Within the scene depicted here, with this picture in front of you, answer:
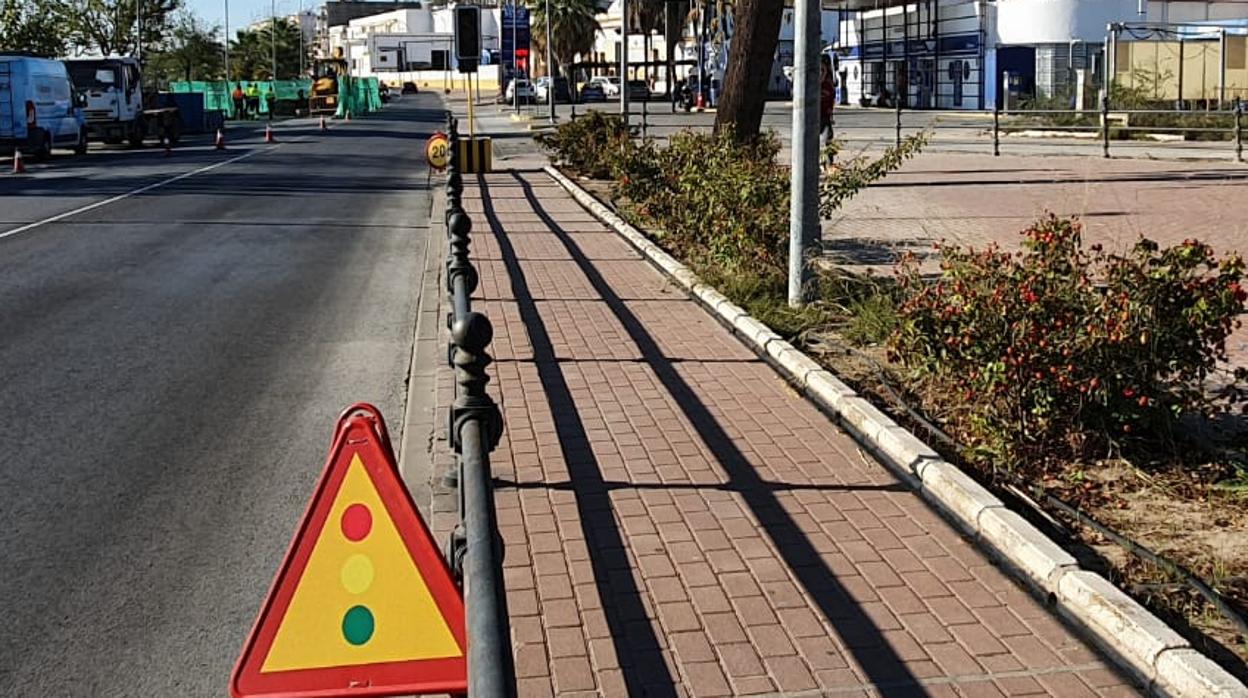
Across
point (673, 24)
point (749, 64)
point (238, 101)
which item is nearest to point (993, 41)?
point (673, 24)

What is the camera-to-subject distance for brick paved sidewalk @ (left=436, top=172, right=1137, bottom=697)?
15.0ft

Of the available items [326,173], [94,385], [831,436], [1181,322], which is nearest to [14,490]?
[94,385]

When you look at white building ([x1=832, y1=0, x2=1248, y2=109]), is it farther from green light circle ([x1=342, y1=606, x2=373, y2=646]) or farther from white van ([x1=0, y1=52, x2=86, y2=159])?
green light circle ([x1=342, y1=606, x2=373, y2=646])

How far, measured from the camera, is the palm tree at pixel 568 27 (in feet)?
323

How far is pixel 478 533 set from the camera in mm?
3225

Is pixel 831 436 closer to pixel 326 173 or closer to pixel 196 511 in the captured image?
pixel 196 511

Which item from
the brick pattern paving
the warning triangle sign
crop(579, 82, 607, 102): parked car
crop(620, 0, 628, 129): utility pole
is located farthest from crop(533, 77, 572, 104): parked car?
the warning triangle sign

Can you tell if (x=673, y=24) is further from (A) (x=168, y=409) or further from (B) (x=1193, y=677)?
(B) (x=1193, y=677)

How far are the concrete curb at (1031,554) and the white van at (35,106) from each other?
30.5 m

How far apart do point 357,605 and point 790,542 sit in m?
2.14

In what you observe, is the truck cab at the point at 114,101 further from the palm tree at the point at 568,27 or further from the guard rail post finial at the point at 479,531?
the palm tree at the point at 568,27

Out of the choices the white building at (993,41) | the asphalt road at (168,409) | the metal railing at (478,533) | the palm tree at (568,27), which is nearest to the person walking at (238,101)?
the palm tree at (568,27)

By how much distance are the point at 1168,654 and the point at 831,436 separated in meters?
3.21

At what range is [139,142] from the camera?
43250mm
